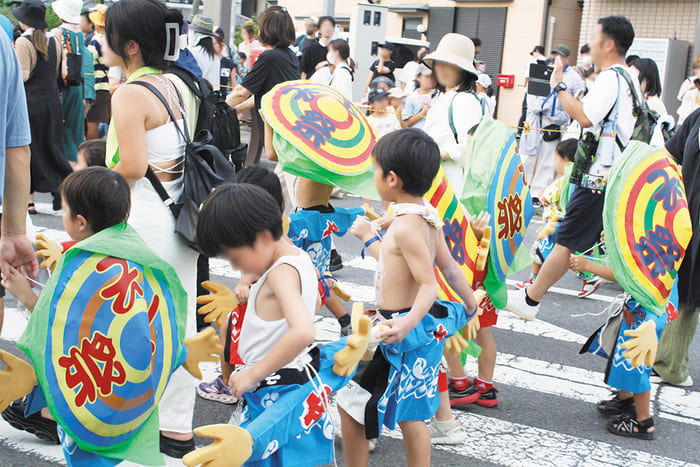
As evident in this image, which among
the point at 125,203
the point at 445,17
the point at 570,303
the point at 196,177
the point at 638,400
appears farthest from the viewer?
the point at 445,17

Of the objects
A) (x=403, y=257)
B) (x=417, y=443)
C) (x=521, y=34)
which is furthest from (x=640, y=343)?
(x=521, y=34)

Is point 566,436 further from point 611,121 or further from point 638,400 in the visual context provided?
point 611,121

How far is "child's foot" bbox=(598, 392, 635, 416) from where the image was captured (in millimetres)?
3992

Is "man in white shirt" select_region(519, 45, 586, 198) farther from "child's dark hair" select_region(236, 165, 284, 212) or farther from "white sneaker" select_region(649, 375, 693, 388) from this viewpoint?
"child's dark hair" select_region(236, 165, 284, 212)

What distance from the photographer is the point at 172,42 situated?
3221mm

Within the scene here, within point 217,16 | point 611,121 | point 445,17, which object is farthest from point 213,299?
point 445,17

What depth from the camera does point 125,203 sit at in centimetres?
259

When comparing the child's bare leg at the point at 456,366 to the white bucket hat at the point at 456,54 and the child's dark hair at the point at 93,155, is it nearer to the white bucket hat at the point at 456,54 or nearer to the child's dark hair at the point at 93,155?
the white bucket hat at the point at 456,54

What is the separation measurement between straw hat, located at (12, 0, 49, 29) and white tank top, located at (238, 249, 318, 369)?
5661 mm

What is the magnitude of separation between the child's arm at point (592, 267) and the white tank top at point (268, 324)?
5.95ft

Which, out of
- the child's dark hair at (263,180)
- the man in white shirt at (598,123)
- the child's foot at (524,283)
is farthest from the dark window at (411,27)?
the child's dark hair at (263,180)

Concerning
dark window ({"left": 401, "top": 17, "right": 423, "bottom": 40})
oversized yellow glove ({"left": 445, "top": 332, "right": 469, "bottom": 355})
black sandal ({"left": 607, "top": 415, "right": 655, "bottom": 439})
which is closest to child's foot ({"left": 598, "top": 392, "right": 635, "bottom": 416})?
black sandal ({"left": 607, "top": 415, "right": 655, "bottom": 439})

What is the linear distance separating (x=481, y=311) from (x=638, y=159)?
3.58ft

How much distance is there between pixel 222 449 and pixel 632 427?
8.58ft
